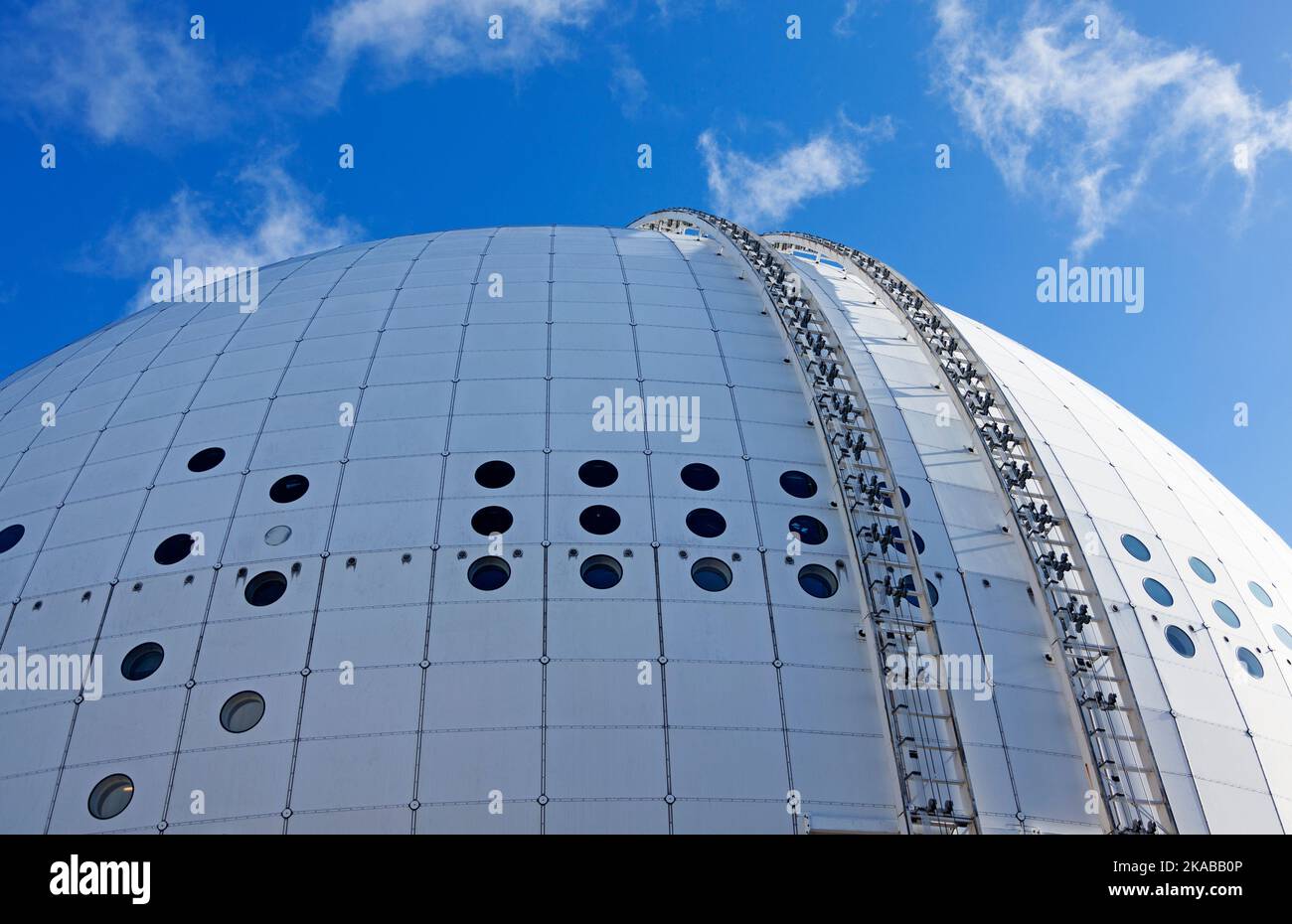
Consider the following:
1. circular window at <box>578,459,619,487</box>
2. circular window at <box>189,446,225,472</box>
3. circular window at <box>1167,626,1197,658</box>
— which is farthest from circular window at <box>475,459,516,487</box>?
circular window at <box>1167,626,1197,658</box>

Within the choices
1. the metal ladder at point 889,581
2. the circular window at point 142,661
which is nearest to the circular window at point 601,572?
the metal ladder at point 889,581

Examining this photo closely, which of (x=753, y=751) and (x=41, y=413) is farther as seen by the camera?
(x=41, y=413)

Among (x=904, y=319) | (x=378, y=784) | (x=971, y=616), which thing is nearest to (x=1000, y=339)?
(x=904, y=319)

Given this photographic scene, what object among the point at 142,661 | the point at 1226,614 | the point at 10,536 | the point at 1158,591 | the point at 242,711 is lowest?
the point at 242,711

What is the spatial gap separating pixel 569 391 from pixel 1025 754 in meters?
11.6

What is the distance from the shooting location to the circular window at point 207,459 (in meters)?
22.2

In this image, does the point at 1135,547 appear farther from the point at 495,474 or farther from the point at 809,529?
the point at 495,474

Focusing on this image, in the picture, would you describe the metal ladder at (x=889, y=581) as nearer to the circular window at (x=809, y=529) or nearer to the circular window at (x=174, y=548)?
the circular window at (x=809, y=529)

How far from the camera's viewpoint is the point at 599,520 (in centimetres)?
1989


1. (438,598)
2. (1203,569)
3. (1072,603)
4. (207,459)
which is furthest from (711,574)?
→ (1203,569)

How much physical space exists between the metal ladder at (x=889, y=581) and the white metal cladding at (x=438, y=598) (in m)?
0.47

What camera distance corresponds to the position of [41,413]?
87.7 ft

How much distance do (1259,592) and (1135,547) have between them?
11.1ft
